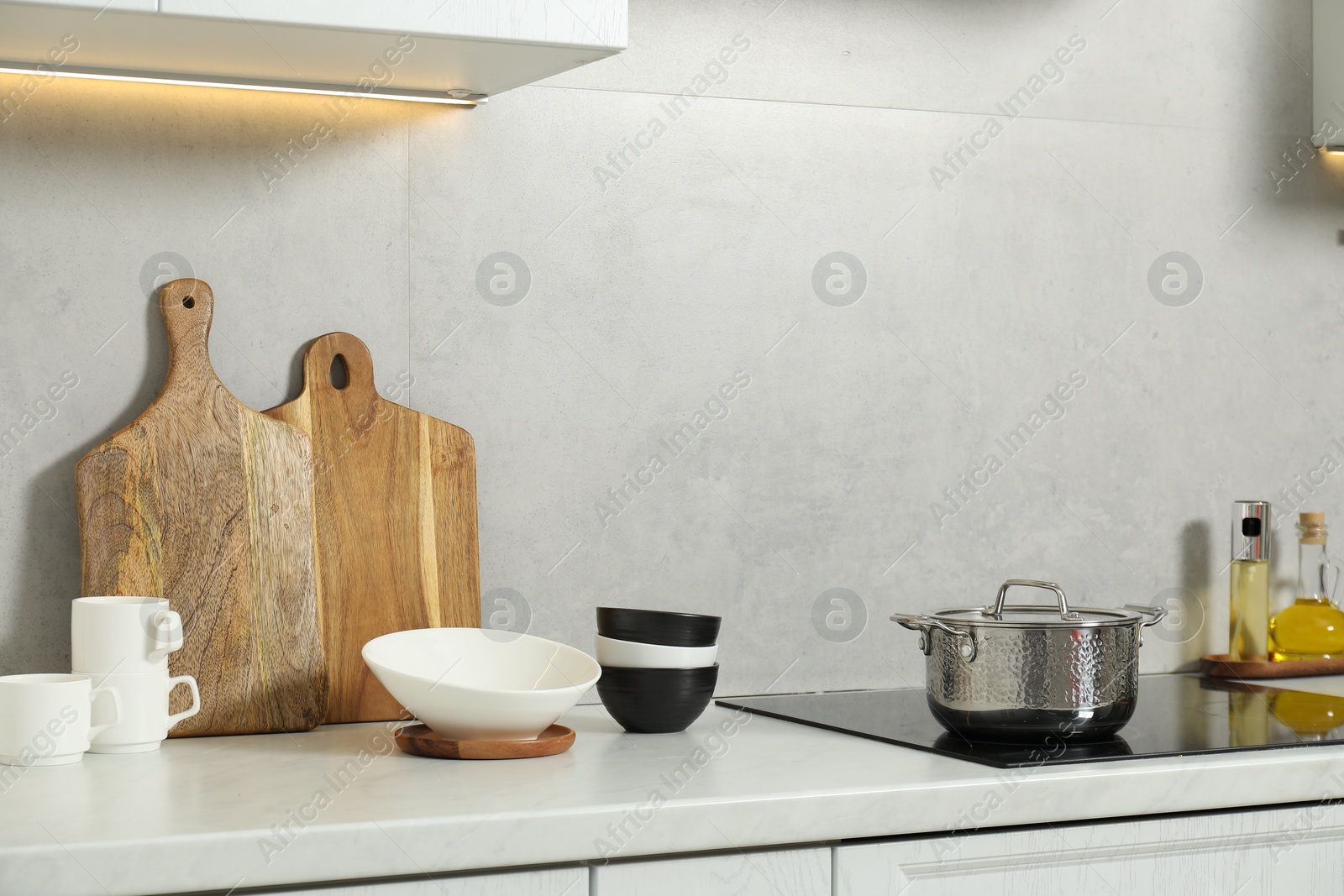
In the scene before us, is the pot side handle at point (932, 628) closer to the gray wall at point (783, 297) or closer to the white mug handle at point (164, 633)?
the gray wall at point (783, 297)

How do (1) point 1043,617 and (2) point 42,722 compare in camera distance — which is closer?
(2) point 42,722

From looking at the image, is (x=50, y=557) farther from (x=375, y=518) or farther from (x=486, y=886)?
(x=486, y=886)

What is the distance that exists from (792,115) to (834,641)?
67 centimetres

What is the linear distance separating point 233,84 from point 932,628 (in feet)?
3.03

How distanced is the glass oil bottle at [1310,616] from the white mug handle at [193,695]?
1.39 m

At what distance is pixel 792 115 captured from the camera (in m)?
1.62

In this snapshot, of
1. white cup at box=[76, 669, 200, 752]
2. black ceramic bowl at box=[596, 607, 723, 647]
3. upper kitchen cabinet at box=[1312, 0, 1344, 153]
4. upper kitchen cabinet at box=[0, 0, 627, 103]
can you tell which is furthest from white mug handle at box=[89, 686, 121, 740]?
upper kitchen cabinet at box=[1312, 0, 1344, 153]

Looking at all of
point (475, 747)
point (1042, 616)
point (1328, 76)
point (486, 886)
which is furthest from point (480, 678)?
point (1328, 76)

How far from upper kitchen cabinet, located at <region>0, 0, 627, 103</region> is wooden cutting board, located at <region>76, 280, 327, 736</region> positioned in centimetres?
24

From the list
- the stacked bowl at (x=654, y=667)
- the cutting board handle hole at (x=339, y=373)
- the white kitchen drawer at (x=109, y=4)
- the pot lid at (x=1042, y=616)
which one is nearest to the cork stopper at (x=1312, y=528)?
the pot lid at (x=1042, y=616)

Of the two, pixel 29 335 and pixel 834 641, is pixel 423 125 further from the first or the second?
pixel 834 641

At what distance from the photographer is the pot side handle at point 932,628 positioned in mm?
1210

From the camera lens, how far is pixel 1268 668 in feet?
5.62

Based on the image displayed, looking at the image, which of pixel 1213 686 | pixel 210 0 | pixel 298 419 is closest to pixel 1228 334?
pixel 1213 686
